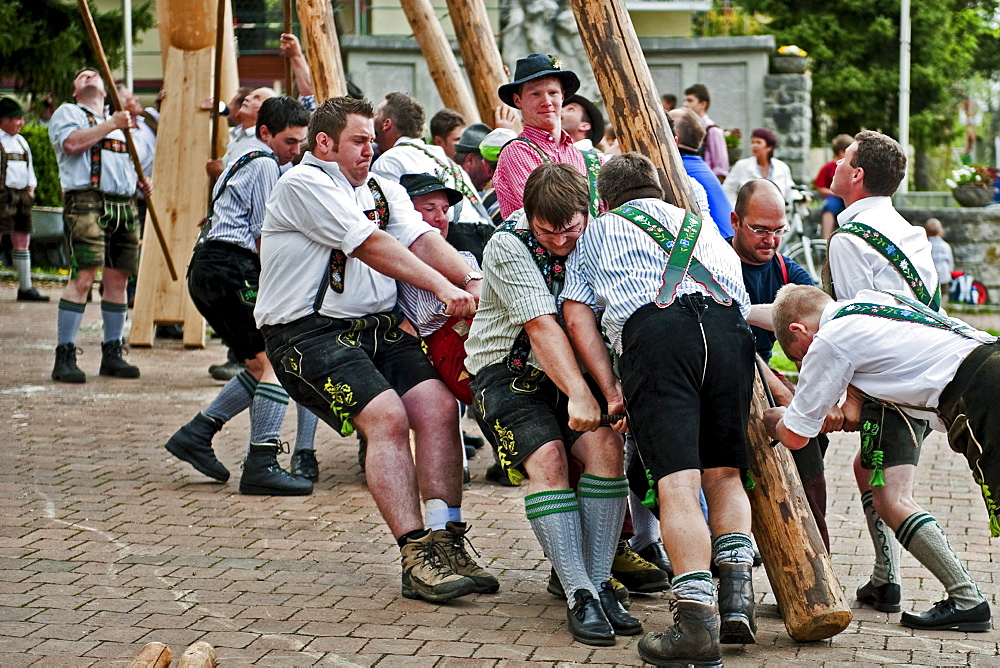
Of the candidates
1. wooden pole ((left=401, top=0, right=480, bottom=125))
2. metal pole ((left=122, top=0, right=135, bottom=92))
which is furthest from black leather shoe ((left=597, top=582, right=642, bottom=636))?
metal pole ((left=122, top=0, right=135, bottom=92))

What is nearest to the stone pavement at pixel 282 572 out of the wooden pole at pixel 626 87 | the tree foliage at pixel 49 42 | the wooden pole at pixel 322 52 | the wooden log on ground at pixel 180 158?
the wooden pole at pixel 626 87

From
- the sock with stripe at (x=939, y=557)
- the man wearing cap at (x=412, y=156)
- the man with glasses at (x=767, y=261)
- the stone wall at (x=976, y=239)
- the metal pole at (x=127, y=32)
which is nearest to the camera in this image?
the sock with stripe at (x=939, y=557)

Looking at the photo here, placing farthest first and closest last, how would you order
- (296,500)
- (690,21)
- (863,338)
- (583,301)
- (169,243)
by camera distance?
(690,21) → (169,243) → (296,500) → (583,301) → (863,338)

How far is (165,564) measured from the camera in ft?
17.1

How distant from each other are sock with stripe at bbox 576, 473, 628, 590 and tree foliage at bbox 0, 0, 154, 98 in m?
18.1

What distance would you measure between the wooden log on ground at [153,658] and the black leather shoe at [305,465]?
3177 mm

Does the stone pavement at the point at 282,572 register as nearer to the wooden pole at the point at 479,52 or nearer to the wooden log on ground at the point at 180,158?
the wooden pole at the point at 479,52

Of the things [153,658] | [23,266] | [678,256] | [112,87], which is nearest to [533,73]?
[678,256]

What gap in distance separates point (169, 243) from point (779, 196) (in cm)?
722

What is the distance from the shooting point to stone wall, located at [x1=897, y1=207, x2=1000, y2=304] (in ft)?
58.5

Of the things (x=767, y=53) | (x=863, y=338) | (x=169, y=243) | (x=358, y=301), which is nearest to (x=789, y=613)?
(x=863, y=338)

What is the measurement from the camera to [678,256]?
4.27m

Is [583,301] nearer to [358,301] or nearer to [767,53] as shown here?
[358,301]

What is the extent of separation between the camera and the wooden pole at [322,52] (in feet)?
26.6
